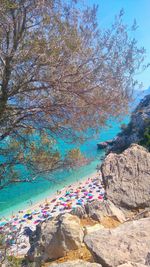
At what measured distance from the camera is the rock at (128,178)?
5906 millimetres

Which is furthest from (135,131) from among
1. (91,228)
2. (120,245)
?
(120,245)

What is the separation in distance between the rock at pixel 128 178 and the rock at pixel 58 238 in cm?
109

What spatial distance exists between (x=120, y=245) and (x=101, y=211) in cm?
159

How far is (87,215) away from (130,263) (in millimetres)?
2147

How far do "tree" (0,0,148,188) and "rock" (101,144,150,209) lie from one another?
1217 mm

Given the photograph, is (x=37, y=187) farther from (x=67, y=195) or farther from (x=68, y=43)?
(x=68, y=43)

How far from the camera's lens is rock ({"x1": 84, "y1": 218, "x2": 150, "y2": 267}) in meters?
3.64

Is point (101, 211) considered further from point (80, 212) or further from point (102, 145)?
point (102, 145)

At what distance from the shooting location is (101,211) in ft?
17.8

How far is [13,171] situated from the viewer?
7.16 meters

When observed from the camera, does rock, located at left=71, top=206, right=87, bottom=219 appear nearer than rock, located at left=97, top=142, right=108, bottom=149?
Yes

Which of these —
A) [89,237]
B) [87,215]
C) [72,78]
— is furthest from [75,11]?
[89,237]

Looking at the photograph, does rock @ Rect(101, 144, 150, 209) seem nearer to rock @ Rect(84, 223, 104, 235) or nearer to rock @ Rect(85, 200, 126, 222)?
rock @ Rect(85, 200, 126, 222)

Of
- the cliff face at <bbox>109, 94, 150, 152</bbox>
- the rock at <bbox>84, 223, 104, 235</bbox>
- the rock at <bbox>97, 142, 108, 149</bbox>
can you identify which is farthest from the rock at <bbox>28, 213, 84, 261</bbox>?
the rock at <bbox>97, 142, 108, 149</bbox>
